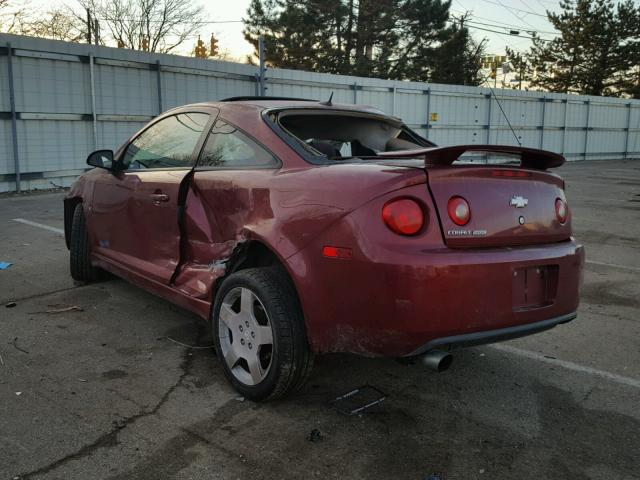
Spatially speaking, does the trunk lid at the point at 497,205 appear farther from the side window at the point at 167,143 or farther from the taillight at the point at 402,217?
the side window at the point at 167,143

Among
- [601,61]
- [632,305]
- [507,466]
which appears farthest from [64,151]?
[601,61]

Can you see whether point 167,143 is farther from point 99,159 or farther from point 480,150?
point 480,150

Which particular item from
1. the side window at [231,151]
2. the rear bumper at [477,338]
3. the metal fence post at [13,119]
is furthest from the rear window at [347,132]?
the metal fence post at [13,119]

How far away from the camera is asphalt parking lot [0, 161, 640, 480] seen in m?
2.55

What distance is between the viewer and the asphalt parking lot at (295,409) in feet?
8.38

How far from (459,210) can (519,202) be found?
41 centimetres

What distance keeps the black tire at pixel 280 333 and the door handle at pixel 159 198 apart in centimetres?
98

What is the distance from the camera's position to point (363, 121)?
162 inches

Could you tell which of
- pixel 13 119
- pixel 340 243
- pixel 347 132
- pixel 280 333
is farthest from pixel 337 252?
pixel 13 119

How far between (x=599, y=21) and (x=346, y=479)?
49820 mm

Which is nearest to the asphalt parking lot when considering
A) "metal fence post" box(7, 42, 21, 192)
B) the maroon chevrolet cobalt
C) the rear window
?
the maroon chevrolet cobalt

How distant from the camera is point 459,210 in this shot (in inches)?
105

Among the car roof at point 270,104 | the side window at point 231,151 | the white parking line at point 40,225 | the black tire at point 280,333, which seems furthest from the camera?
the white parking line at point 40,225

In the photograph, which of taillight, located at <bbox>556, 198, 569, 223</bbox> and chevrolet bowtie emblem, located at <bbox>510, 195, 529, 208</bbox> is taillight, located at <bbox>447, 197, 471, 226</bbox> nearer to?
chevrolet bowtie emblem, located at <bbox>510, 195, 529, 208</bbox>
